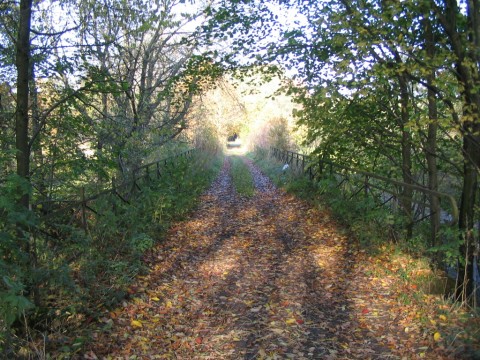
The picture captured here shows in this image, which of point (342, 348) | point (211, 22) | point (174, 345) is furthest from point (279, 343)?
point (211, 22)

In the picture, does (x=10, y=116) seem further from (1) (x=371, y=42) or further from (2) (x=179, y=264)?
(1) (x=371, y=42)

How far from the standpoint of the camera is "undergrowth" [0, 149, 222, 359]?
3.51 meters

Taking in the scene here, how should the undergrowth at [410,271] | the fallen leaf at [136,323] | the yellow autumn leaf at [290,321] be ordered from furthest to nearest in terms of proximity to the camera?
the yellow autumn leaf at [290,321]
the fallen leaf at [136,323]
the undergrowth at [410,271]

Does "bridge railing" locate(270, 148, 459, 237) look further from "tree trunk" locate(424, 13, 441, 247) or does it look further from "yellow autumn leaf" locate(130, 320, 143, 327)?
"yellow autumn leaf" locate(130, 320, 143, 327)

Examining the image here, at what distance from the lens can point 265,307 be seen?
4949 millimetres

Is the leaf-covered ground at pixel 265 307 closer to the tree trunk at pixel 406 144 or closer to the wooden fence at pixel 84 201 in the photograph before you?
the tree trunk at pixel 406 144

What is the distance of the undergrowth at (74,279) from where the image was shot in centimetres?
351

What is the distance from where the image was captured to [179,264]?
6.54 meters

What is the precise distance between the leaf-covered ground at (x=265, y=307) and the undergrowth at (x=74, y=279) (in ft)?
0.89

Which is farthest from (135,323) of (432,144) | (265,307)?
(432,144)

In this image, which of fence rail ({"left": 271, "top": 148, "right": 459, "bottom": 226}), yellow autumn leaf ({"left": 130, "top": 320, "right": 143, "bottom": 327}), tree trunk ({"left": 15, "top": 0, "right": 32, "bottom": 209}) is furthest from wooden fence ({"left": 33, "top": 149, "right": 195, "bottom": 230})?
fence rail ({"left": 271, "top": 148, "right": 459, "bottom": 226})

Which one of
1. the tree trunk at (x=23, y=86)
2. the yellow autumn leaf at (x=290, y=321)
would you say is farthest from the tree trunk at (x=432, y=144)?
the tree trunk at (x=23, y=86)

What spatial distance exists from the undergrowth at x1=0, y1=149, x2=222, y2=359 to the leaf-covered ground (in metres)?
0.27

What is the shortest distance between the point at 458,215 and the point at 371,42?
8.33 ft
